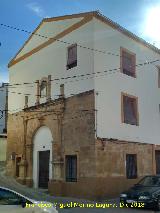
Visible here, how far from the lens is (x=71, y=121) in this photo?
21.2 metres

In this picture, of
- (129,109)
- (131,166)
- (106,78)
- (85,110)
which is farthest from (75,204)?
(129,109)

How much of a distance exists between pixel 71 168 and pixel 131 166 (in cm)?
386

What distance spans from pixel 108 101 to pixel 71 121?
8.26ft

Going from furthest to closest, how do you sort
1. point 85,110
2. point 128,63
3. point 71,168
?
1. point 128,63
2. point 71,168
3. point 85,110

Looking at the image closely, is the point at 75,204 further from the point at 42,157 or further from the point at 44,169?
the point at 42,157

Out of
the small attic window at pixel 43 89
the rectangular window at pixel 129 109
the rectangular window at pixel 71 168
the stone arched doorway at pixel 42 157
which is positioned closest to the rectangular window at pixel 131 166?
the rectangular window at pixel 129 109

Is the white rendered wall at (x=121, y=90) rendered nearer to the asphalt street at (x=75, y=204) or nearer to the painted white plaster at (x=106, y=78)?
the painted white plaster at (x=106, y=78)

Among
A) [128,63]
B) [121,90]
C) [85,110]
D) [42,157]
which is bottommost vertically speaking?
[42,157]

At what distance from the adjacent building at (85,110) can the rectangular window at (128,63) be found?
0.07 meters

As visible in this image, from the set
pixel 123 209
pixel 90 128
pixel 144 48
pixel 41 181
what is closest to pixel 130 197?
pixel 123 209

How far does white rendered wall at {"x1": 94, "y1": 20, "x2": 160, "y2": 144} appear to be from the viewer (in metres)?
20.5

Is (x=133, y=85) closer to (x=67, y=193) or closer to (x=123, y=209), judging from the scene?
(x=67, y=193)

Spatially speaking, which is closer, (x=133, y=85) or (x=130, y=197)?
Result: (x=130, y=197)

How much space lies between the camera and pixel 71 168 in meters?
20.8
